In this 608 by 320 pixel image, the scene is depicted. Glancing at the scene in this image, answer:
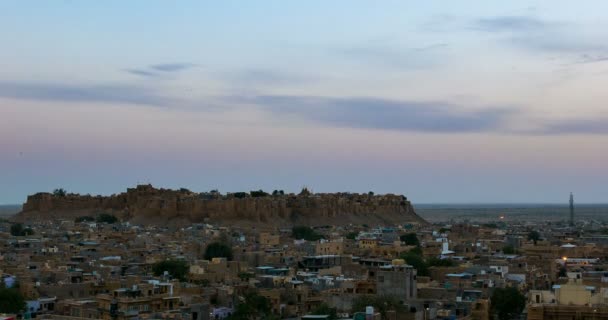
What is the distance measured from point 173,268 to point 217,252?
13632mm

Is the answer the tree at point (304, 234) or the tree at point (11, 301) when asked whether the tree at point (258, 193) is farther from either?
the tree at point (11, 301)

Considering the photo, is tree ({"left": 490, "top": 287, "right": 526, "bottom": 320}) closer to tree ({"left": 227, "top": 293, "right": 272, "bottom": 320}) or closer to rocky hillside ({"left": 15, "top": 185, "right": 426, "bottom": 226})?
tree ({"left": 227, "top": 293, "right": 272, "bottom": 320})

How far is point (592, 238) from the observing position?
71.8m

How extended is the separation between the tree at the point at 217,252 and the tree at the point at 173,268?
11230 mm

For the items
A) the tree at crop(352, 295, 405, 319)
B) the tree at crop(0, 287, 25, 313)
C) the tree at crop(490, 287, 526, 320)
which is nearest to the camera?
the tree at crop(352, 295, 405, 319)

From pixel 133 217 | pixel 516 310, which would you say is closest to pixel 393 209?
pixel 133 217

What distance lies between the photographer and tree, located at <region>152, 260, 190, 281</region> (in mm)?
42625

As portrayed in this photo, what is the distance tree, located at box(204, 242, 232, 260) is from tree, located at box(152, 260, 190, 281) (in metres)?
11.2

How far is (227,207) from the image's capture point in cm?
12200

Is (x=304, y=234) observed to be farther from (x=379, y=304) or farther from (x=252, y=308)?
(x=379, y=304)

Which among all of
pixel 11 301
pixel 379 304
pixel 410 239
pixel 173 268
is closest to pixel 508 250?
pixel 410 239

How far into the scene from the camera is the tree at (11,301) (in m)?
29.6

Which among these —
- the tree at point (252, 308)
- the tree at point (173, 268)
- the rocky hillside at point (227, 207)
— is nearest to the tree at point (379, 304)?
the tree at point (252, 308)

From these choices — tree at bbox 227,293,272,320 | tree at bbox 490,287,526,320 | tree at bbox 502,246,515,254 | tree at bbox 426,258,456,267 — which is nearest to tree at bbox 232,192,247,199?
tree at bbox 502,246,515,254
